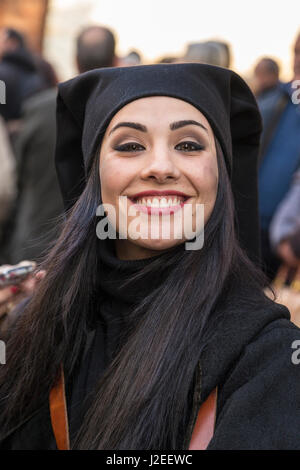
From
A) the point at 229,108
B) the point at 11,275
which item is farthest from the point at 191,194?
the point at 11,275

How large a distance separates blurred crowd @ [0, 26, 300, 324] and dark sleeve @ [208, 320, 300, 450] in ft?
3.92

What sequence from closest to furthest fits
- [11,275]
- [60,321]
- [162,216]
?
[162,216]
[60,321]
[11,275]

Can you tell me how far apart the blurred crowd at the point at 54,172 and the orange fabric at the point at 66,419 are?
3.78 feet

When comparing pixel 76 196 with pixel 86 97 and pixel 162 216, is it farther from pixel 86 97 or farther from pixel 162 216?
pixel 162 216

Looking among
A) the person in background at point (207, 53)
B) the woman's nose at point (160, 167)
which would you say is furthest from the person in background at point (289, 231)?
the woman's nose at point (160, 167)

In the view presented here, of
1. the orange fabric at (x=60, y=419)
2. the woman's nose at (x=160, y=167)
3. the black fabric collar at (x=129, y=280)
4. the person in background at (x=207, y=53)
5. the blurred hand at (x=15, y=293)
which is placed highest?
the person in background at (x=207, y=53)

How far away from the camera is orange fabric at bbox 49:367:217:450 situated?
174cm

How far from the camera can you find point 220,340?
183cm

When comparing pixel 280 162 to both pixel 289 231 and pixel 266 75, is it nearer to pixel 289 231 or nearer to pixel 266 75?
pixel 289 231

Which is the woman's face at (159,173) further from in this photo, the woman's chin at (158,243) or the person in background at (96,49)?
the person in background at (96,49)

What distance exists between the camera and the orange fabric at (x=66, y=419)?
174cm

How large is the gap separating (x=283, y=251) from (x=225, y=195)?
3.71 ft

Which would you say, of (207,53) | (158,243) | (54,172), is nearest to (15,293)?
(158,243)

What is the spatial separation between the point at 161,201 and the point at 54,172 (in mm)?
1941
